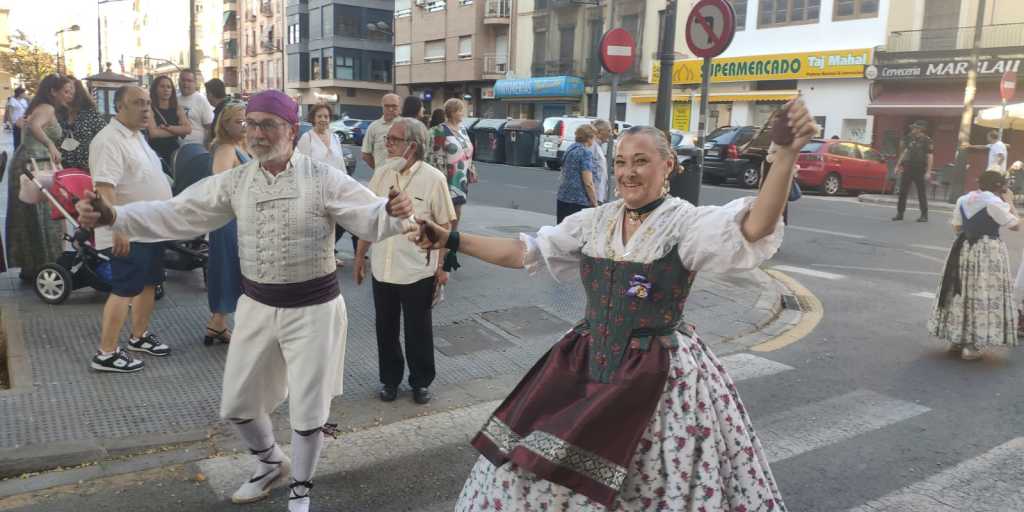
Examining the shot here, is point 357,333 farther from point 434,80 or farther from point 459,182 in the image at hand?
point 434,80

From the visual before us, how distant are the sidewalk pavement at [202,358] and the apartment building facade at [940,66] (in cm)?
2117

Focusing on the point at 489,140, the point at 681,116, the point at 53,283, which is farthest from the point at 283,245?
the point at 681,116

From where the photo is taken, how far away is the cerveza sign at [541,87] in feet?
132

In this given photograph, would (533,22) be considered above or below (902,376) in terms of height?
above

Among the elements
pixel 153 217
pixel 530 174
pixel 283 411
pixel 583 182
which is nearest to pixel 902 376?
pixel 583 182

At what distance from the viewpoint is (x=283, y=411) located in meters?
4.89

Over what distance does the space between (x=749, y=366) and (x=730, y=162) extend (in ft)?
54.6

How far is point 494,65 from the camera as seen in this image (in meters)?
47.1

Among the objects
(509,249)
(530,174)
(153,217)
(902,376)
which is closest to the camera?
(509,249)

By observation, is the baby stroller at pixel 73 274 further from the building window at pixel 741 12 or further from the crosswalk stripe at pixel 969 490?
the building window at pixel 741 12

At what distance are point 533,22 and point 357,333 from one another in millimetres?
39987

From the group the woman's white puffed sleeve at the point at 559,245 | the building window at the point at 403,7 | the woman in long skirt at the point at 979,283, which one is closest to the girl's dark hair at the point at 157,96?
the woman's white puffed sleeve at the point at 559,245

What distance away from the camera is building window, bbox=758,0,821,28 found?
98.1 feet

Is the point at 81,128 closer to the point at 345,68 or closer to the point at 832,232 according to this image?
the point at 832,232
